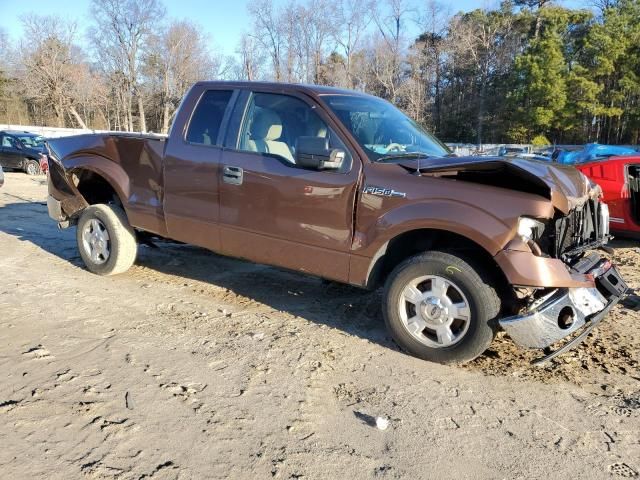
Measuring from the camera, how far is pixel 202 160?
189 inches

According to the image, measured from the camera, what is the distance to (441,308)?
3.73 m

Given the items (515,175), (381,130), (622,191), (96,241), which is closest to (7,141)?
(96,241)

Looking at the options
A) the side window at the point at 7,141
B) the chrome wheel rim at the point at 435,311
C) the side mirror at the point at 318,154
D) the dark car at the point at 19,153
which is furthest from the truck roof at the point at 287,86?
the side window at the point at 7,141

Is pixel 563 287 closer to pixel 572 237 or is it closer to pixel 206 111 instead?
pixel 572 237

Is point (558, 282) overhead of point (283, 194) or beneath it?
beneath

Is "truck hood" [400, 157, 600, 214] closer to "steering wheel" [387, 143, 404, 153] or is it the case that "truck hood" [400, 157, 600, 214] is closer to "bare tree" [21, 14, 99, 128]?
"steering wheel" [387, 143, 404, 153]

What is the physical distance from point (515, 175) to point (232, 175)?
2.24 meters

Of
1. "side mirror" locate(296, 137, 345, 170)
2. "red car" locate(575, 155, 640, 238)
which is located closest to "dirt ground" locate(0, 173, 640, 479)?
"side mirror" locate(296, 137, 345, 170)

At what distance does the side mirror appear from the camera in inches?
155

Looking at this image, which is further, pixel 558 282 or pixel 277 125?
pixel 277 125

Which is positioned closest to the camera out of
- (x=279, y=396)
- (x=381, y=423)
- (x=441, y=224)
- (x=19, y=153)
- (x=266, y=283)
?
(x=381, y=423)

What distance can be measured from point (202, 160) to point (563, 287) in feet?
10.0

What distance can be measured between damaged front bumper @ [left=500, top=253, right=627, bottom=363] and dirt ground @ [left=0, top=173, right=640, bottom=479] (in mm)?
327

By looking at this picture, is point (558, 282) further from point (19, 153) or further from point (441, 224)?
point (19, 153)
